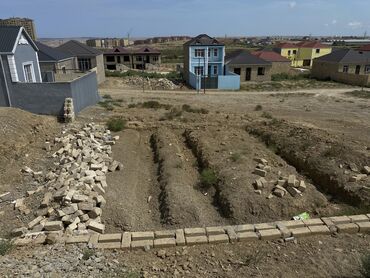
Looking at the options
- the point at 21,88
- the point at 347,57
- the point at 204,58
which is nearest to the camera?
the point at 21,88

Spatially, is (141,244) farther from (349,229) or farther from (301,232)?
(349,229)

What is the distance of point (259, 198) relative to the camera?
863 centimetres

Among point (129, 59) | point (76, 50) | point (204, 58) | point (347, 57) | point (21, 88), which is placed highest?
point (76, 50)

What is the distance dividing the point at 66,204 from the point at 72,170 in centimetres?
235

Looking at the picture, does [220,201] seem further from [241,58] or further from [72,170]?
[241,58]

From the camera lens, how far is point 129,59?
206 feet

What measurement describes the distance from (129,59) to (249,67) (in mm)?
29195

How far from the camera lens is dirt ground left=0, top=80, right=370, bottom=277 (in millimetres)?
6137

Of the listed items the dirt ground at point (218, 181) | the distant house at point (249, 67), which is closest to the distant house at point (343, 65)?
the distant house at point (249, 67)

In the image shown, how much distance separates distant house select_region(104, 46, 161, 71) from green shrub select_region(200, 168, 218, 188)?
51.4 m

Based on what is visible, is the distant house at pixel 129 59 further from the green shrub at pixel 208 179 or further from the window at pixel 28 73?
the green shrub at pixel 208 179

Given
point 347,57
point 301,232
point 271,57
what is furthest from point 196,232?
point 271,57

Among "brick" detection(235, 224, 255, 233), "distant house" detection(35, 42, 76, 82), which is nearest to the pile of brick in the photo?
"brick" detection(235, 224, 255, 233)

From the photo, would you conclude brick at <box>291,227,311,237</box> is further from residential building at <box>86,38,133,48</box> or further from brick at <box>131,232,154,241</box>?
residential building at <box>86,38,133,48</box>
